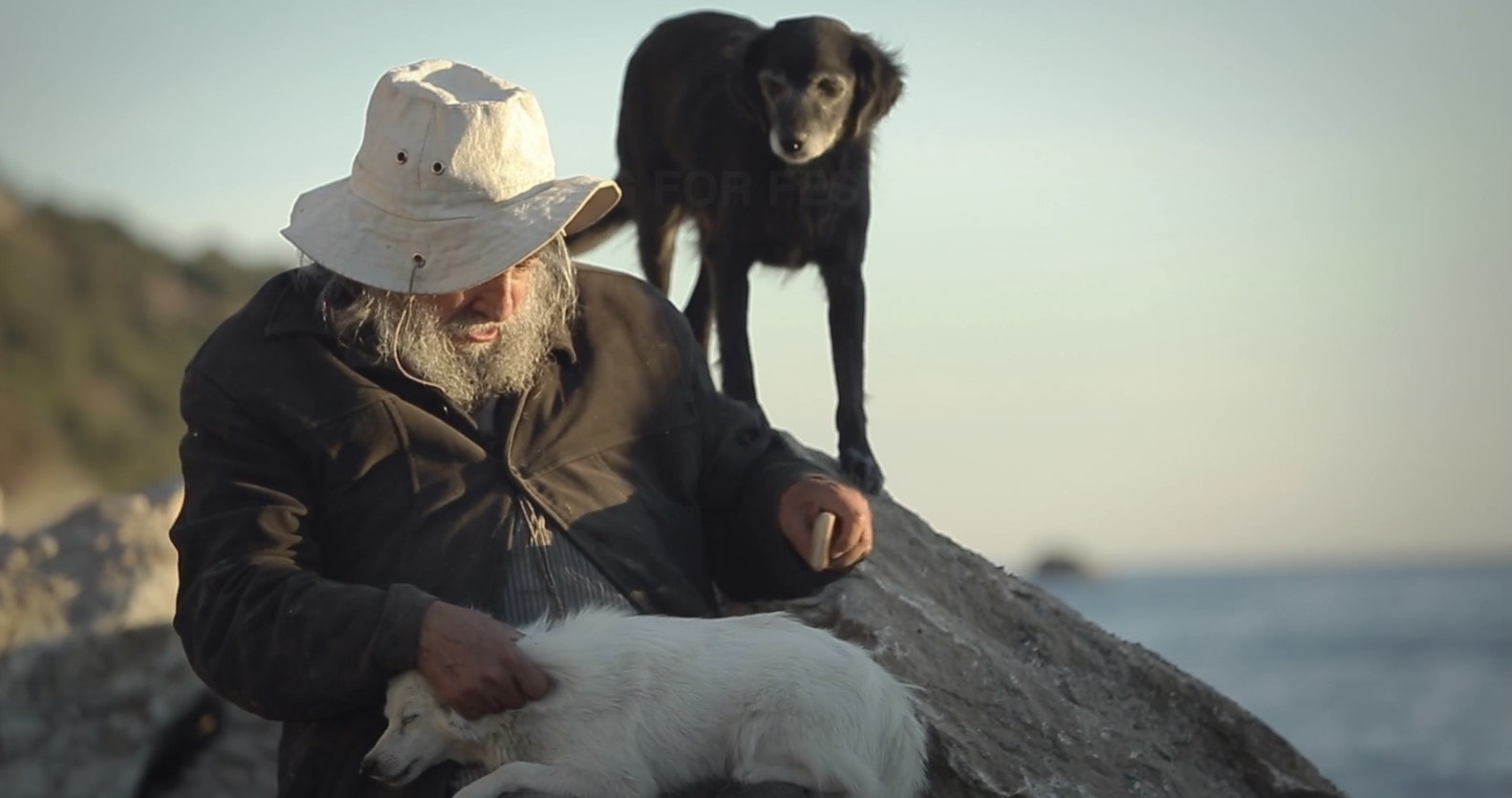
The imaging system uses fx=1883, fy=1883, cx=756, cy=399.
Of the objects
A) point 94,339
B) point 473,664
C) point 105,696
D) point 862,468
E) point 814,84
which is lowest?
point 94,339

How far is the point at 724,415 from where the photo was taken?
14.3 feet

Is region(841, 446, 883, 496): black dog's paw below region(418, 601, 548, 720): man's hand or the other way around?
the other way around

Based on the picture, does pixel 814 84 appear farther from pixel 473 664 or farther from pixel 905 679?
pixel 473 664

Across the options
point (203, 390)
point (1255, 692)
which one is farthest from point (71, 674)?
point (1255, 692)

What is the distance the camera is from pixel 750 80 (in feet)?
21.3

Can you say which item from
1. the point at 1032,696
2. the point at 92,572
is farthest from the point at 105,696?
the point at 1032,696

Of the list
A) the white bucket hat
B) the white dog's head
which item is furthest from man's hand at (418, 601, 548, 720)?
the white bucket hat

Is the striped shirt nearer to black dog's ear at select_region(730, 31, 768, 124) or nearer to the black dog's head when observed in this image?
the black dog's head

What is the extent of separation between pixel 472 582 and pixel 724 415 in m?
0.82

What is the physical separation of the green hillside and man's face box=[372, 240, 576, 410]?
22.2 meters

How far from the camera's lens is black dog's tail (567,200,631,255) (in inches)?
283

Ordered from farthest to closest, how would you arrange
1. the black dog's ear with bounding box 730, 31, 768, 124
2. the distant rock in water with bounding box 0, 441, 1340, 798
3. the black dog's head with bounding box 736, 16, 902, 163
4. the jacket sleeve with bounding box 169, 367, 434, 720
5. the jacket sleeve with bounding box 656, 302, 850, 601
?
the black dog's ear with bounding box 730, 31, 768, 124 → the black dog's head with bounding box 736, 16, 902, 163 → the distant rock in water with bounding box 0, 441, 1340, 798 → the jacket sleeve with bounding box 656, 302, 850, 601 → the jacket sleeve with bounding box 169, 367, 434, 720

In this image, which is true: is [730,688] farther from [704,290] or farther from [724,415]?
[704,290]

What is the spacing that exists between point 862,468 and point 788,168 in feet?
3.47
